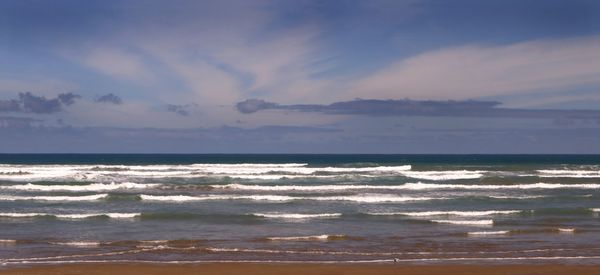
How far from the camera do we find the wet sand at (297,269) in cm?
1167

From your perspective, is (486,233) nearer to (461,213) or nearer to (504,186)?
(461,213)

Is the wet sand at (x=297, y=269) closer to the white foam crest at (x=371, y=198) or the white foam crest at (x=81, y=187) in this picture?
the white foam crest at (x=371, y=198)

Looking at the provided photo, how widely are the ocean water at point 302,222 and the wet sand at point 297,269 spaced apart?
772 millimetres

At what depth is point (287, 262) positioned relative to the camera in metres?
12.9

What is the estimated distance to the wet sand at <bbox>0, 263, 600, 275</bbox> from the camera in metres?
11.7

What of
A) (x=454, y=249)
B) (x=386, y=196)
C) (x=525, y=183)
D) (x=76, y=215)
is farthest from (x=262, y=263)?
(x=525, y=183)

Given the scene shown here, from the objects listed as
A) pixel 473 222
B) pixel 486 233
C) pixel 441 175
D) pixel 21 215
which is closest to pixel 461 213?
pixel 473 222

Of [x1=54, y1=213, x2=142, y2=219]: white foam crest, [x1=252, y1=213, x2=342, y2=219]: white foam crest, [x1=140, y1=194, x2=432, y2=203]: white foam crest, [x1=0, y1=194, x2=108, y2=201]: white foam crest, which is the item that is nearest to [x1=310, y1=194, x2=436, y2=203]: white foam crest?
[x1=140, y1=194, x2=432, y2=203]: white foam crest

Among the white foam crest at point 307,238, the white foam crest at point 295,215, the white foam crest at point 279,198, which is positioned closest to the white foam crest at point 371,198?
the white foam crest at point 279,198

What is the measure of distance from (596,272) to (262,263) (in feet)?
19.3

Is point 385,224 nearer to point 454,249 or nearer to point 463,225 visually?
point 463,225

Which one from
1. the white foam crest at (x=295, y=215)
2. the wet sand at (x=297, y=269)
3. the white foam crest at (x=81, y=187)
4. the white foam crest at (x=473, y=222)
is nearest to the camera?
the wet sand at (x=297, y=269)

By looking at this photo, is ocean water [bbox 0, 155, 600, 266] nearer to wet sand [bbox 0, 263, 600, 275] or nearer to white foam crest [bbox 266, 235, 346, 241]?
white foam crest [bbox 266, 235, 346, 241]

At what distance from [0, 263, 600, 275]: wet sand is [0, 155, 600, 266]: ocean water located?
0.77 m
